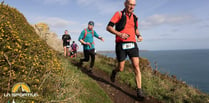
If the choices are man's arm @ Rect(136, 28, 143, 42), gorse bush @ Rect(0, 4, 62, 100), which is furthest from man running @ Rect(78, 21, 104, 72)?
gorse bush @ Rect(0, 4, 62, 100)

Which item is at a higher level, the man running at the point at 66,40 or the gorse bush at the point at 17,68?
the man running at the point at 66,40

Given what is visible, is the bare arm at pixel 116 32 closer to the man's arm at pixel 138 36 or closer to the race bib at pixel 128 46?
the race bib at pixel 128 46

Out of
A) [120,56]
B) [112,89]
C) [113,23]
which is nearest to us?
[113,23]

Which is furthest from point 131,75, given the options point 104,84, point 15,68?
point 15,68

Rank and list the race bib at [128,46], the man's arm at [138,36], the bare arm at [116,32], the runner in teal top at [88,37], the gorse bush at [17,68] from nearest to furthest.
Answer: the gorse bush at [17,68] → the bare arm at [116,32] → the race bib at [128,46] → the man's arm at [138,36] → the runner in teal top at [88,37]

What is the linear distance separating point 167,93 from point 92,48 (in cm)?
394

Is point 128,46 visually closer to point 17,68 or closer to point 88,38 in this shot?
point 88,38

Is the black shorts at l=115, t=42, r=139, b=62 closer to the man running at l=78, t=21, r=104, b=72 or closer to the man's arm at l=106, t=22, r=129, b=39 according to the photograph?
the man's arm at l=106, t=22, r=129, b=39

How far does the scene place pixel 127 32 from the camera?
14.7ft

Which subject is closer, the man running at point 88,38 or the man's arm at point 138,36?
the man's arm at point 138,36

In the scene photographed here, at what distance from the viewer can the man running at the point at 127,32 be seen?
4.34 meters

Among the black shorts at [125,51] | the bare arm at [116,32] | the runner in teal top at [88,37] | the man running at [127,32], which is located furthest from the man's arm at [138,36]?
the runner in teal top at [88,37]

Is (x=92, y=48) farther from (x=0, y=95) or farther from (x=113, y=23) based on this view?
(x=0, y=95)

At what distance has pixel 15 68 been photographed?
3010 mm
